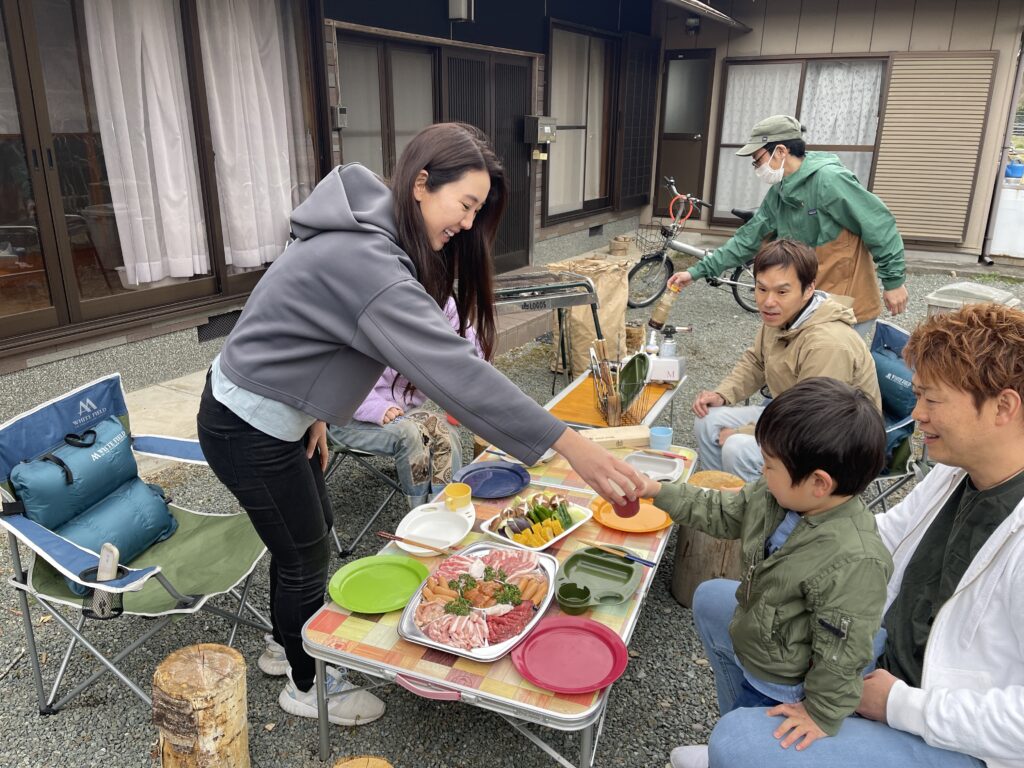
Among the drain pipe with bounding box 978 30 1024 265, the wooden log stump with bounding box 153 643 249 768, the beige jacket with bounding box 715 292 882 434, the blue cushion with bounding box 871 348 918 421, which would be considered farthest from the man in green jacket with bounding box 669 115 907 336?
the drain pipe with bounding box 978 30 1024 265

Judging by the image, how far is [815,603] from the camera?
167 centimetres

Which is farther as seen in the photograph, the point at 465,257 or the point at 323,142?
the point at 323,142

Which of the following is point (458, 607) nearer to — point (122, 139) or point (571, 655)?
point (571, 655)

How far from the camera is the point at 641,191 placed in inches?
447

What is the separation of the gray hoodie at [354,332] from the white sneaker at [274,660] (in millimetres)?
1128

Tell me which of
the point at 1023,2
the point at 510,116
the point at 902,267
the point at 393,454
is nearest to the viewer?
the point at 393,454

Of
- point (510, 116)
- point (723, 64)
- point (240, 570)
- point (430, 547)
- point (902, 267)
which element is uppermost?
point (723, 64)

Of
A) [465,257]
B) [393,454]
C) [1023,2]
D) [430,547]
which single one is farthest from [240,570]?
[1023,2]

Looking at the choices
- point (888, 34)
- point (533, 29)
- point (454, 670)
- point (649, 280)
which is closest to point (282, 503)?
point (454, 670)

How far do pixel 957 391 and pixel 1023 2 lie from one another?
33.7 feet

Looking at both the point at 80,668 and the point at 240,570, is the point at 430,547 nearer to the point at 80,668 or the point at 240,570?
the point at 240,570

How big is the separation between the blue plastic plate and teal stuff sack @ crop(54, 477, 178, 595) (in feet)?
3.66

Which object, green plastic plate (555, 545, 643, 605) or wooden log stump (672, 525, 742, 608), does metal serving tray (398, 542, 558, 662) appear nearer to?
green plastic plate (555, 545, 643, 605)

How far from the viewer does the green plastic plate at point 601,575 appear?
6.96ft
